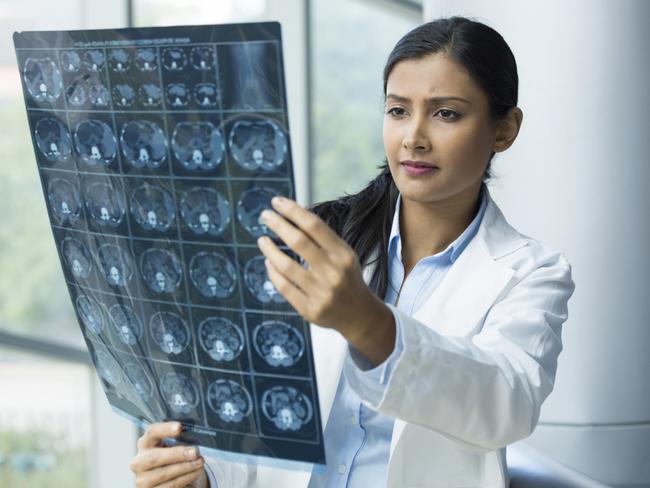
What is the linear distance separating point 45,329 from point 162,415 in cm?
202

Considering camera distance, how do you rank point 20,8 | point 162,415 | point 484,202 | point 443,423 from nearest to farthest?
1. point 443,423
2. point 162,415
3. point 484,202
4. point 20,8

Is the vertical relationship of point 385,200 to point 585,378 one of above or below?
above

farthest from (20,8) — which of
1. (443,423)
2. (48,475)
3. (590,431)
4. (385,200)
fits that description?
(443,423)

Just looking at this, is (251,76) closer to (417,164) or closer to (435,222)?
(417,164)

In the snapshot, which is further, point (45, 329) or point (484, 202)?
point (45, 329)

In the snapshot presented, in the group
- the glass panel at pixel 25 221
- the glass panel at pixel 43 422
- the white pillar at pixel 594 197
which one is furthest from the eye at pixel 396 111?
the glass panel at pixel 43 422

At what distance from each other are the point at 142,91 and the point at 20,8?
2.04m

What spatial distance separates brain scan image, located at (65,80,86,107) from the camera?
1.05 metres

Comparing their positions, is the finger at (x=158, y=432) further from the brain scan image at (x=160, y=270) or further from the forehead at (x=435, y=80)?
the forehead at (x=435, y=80)

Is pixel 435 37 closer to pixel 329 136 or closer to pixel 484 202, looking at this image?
pixel 484 202

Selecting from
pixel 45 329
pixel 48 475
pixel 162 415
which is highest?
pixel 162 415

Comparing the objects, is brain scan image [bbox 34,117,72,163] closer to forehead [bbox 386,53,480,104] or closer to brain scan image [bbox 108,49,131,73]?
brain scan image [bbox 108,49,131,73]

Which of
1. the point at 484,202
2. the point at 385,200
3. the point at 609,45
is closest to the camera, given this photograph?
the point at 484,202

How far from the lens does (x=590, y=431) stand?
→ 175 centimetres
